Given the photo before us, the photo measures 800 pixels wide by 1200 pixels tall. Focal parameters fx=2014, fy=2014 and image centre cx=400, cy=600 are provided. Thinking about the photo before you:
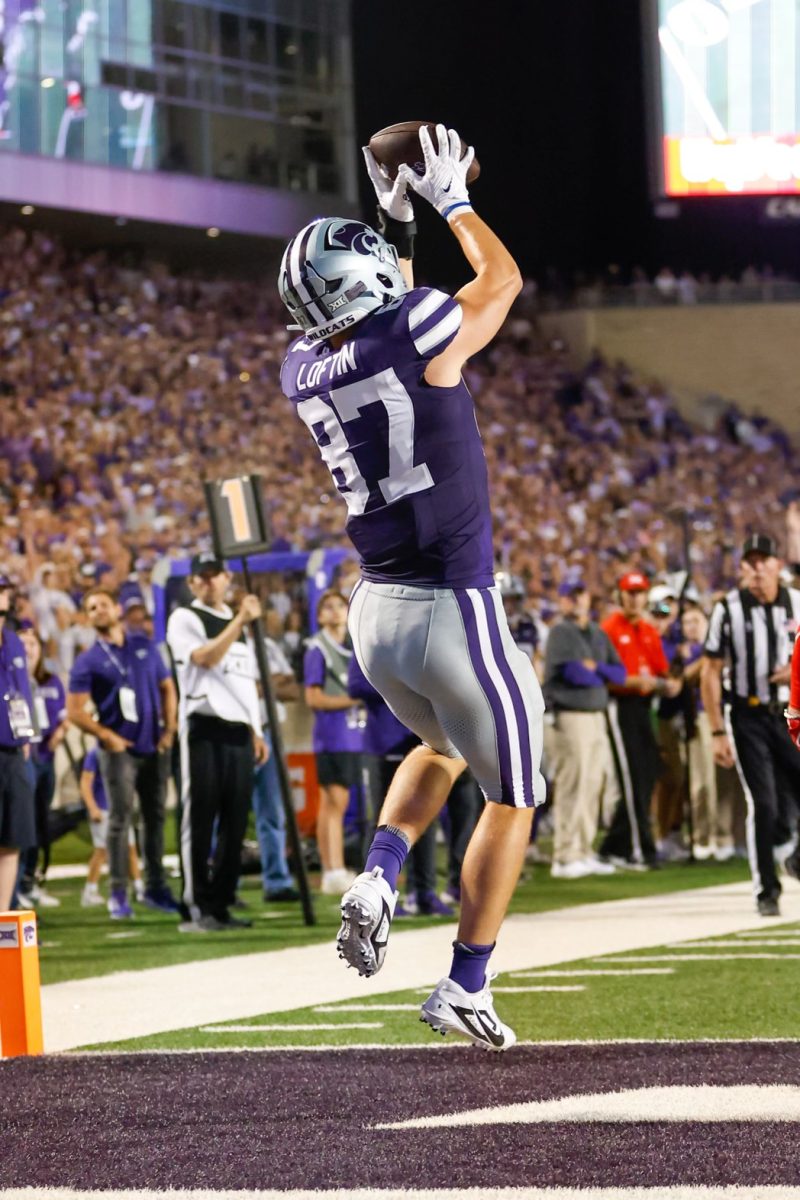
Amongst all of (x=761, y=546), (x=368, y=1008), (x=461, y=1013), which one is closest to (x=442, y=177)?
(x=461, y=1013)

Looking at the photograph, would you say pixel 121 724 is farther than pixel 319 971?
Yes

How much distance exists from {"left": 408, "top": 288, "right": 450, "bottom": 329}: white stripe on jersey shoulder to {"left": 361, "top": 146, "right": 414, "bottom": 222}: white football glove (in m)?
0.41

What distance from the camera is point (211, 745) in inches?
433

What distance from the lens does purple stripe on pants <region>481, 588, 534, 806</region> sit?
17.3 feet

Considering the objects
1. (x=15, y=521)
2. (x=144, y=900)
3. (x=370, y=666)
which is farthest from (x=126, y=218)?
(x=370, y=666)

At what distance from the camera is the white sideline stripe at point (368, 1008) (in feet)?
25.0

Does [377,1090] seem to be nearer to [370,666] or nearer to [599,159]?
[370,666]

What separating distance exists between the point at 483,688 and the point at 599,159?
33407 mm

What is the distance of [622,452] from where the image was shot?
3300 cm

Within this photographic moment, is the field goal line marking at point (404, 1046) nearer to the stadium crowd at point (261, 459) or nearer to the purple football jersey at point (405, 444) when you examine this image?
the purple football jersey at point (405, 444)

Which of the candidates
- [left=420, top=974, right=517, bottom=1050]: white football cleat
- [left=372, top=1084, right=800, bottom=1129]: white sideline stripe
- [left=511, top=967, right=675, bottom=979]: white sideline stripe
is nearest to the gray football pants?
[left=420, top=974, right=517, bottom=1050]: white football cleat

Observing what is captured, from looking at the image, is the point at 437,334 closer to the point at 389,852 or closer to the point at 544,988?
the point at 389,852

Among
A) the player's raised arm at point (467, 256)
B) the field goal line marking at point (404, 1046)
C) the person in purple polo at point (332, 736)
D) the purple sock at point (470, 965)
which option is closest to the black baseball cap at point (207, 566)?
the person in purple polo at point (332, 736)

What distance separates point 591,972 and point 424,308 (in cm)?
431
